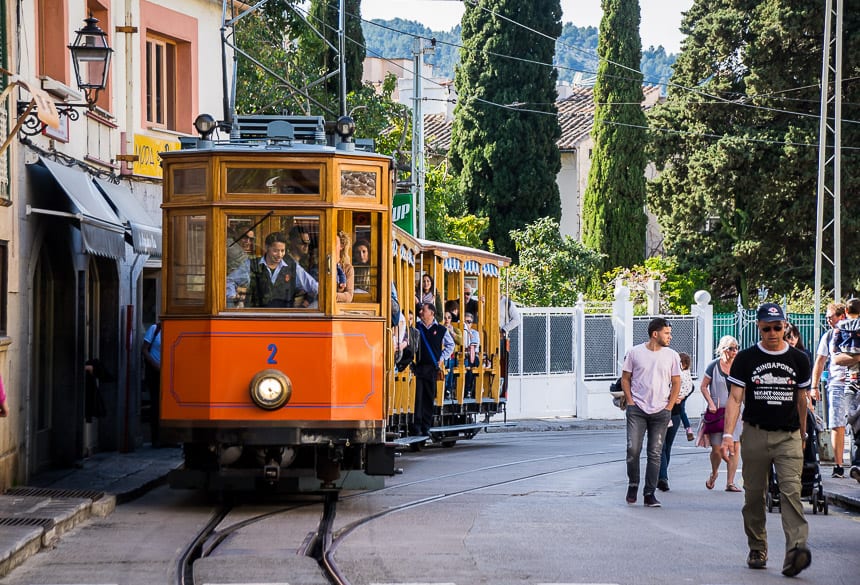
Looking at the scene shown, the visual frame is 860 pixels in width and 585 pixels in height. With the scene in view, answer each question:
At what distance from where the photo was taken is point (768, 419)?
34.6 ft

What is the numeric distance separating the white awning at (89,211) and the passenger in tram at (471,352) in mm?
6301

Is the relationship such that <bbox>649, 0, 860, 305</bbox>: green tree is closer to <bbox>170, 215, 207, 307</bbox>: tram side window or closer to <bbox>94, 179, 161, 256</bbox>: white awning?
<bbox>94, 179, 161, 256</bbox>: white awning

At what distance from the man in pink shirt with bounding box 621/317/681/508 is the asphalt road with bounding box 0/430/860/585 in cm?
52

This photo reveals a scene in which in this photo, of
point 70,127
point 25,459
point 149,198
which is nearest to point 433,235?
point 149,198

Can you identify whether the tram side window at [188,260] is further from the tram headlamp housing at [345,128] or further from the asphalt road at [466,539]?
the asphalt road at [466,539]

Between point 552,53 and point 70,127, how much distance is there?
32.3 meters

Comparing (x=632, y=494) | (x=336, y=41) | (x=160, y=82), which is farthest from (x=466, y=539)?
(x=336, y=41)

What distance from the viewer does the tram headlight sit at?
520 inches

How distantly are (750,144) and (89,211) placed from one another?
2885 centimetres

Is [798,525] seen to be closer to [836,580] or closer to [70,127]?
[836,580]

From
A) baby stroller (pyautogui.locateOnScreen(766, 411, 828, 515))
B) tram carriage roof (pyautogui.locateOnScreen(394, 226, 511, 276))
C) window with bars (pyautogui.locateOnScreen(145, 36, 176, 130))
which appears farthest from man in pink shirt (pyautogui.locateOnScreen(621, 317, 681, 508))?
window with bars (pyautogui.locateOnScreen(145, 36, 176, 130))

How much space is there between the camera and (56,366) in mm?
17391

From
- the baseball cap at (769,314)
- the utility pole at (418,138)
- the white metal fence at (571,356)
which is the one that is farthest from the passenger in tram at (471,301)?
the baseball cap at (769,314)

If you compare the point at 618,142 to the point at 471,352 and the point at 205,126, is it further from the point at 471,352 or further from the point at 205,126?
the point at 205,126
